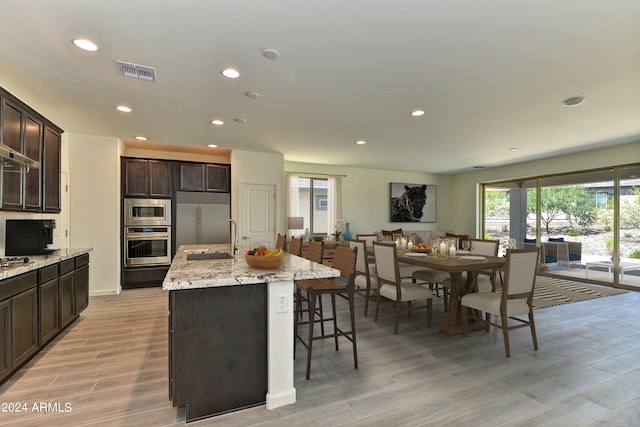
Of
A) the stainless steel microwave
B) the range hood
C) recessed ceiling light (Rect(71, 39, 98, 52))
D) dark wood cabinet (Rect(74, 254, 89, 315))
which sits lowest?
dark wood cabinet (Rect(74, 254, 89, 315))

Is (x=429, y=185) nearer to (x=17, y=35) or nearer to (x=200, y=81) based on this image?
(x=200, y=81)

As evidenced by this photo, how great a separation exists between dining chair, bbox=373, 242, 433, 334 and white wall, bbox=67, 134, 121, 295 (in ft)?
14.3

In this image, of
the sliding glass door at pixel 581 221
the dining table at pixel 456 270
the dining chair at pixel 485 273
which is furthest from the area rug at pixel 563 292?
the dining table at pixel 456 270

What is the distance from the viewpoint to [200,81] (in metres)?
2.87

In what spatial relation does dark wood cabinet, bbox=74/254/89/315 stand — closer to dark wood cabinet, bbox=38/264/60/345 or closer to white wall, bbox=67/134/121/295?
dark wood cabinet, bbox=38/264/60/345

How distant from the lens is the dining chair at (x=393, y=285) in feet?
11.0

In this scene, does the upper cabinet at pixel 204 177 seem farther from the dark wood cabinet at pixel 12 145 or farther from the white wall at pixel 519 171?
the white wall at pixel 519 171

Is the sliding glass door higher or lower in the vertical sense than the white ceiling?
lower

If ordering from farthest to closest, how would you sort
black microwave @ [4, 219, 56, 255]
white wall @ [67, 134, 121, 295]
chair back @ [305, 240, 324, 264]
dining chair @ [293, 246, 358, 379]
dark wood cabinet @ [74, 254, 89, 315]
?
1. white wall @ [67, 134, 121, 295]
2. dark wood cabinet @ [74, 254, 89, 315]
3. black microwave @ [4, 219, 56, 255]
4. chair back @ [305, 240, 324, 264]
5. dining chair @ [293, 246, 358, 379]

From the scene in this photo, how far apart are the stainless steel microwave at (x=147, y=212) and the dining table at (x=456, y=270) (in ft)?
14.1

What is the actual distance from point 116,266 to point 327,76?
466 centimetres

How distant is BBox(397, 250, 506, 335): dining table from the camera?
121 inches

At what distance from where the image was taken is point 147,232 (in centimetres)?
536

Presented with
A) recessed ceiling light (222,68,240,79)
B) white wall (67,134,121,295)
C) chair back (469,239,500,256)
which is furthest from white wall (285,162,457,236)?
recessed ceiling light (222,68,240,79)
